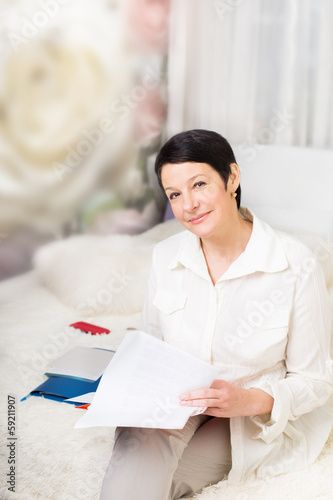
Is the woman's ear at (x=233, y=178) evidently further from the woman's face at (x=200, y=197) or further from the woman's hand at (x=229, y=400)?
the woman's hand at (x=229, y=400)

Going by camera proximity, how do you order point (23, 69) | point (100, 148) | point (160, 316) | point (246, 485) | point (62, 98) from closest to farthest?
1. point (246, 485)
2. point (160, 316)
3. point (23, 69)
4. point (62, 98)
5. point (100, 148)

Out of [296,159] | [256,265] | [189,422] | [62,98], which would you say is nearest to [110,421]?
[189,422]

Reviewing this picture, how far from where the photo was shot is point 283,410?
1.06 m

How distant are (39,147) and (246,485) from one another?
157 centimetres

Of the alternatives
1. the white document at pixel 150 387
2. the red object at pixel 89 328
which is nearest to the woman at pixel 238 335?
the white document at pixel 150 387

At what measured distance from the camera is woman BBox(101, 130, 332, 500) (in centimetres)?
108

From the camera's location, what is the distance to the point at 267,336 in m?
1.14

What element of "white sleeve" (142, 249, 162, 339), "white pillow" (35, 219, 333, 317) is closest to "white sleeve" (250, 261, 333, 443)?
"white sleeve" (142, 249, 162, 339)

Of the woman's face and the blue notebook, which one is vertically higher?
the woman's face

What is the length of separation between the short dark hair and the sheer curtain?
121 cm

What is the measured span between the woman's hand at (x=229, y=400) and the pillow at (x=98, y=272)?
38.7 inches

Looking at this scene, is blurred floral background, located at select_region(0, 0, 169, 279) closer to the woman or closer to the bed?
the bed

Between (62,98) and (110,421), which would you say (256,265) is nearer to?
(110,421)

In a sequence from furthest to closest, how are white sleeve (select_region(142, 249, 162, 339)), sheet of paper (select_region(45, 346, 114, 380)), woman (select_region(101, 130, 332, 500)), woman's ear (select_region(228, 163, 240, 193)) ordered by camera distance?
sheet of paper (select_region(45, 346, 114, 380))
white sleeve (select_region(142, 249, 162, 339))
woman's ear (select_region(228, 163, 240, 193))
woman (select_region(101, 130, 332, 500))
